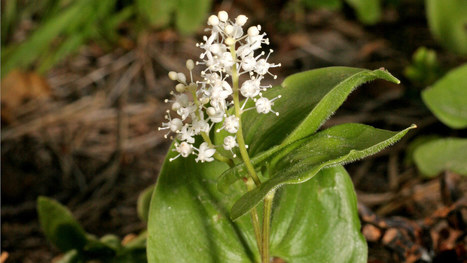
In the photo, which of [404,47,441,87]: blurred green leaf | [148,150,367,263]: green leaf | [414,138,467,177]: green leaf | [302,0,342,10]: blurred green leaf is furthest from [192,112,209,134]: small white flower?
[302,0,342,10]: blurred green leaf

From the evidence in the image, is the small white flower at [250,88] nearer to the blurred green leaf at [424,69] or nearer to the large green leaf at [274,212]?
the large green leaf at [274,212]

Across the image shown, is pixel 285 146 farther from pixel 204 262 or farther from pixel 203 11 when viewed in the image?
pixel 203 11

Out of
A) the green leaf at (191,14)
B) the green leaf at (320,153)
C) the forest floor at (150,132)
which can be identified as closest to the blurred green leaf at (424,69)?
the forest floor at (150,132)

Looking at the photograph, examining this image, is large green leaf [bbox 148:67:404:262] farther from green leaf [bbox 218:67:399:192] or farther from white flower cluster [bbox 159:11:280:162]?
white flower cluster [bbox 159:11:280:162]

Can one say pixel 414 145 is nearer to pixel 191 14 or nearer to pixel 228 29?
pixel 191 14

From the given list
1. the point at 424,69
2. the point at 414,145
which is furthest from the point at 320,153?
the point at 424,69

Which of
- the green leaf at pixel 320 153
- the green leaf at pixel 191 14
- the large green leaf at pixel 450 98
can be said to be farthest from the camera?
the green leaf at pixel 191 14
